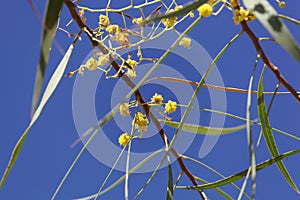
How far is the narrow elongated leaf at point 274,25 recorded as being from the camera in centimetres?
35

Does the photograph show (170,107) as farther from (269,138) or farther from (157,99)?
(269,138)

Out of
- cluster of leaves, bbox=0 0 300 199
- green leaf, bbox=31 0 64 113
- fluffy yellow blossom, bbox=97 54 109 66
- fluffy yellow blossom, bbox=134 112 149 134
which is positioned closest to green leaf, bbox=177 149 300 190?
cluster of leaves, bbox=0 0 300 199

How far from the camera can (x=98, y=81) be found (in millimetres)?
693

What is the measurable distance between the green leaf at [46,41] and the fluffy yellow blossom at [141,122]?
25cm

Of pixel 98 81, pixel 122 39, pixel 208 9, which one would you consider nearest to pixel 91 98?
pixel 98 81

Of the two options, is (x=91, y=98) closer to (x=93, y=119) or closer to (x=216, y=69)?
(x=93, y=119)

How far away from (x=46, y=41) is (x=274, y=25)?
191 mm

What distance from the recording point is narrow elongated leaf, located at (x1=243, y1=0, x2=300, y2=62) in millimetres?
353

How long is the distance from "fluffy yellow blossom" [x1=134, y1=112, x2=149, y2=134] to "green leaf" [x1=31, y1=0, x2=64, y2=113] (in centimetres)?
25

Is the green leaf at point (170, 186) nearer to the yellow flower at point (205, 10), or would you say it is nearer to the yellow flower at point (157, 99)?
the yellow flower at point (157, 99)

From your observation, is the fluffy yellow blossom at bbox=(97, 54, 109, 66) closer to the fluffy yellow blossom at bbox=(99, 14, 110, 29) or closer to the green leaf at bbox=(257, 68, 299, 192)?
the fluffy yellow blossom at bbox=(99, 14, 110, 29)

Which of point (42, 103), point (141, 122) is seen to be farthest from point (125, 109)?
point (42, 103)

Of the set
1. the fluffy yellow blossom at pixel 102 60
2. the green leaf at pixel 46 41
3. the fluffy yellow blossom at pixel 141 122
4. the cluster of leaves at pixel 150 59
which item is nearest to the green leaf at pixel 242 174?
the cluster of leaves at pixel 150 59

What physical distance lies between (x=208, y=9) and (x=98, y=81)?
0.81 feet
